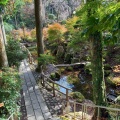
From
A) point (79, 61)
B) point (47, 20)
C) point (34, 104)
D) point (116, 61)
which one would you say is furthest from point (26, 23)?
point (34, 104)

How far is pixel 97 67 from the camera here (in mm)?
4785

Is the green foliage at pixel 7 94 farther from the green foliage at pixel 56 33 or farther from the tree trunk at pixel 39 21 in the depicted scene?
the green foliage at pixel 56 33

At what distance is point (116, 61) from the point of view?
43.4 ft

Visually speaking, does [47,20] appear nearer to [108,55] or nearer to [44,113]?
[108,55]

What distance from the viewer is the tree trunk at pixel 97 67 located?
456 centimetres

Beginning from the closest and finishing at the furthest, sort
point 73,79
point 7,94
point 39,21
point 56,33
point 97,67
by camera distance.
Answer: point 7,94 → point 97,67 → point 39,21 → point 73,79 → point 56,33

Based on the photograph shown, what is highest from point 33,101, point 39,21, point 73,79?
point 39,21

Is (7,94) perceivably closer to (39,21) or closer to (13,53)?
(13,53)

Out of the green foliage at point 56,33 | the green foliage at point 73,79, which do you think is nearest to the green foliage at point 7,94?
the green foliage at point 73,79

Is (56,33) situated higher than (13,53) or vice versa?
(56,33)

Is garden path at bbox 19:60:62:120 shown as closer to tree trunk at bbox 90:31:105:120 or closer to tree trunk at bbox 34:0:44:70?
tree trunk at bbox 90:31:105:120

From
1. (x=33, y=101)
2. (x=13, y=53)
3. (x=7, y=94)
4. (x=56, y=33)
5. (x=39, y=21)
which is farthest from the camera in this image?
(x=56, y=33)

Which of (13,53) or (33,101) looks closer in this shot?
(33,101)

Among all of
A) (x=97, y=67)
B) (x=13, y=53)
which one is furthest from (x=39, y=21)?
(x=97, y=67)
